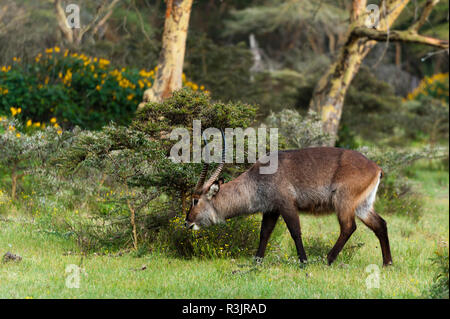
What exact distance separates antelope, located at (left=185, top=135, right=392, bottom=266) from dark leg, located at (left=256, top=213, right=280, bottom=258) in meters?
0.11

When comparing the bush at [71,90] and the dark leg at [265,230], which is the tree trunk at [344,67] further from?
the dark leg at [265,230]

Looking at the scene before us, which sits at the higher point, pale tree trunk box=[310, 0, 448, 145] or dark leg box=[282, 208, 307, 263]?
pale tree trunk box=[310, 0, 448, 145]

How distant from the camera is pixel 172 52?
36.2ft

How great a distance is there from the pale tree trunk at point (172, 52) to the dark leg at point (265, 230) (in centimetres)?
439

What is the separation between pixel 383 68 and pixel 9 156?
24.0 meters

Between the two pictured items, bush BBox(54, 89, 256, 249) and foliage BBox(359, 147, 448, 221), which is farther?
foliage BBox(359, 147, 448, 221)

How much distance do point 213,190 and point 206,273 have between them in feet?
3.25

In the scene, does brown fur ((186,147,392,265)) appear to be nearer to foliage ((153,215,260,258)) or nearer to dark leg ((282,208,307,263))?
dark leg ((282,208,307,263))

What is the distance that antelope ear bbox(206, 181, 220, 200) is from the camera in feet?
22.8

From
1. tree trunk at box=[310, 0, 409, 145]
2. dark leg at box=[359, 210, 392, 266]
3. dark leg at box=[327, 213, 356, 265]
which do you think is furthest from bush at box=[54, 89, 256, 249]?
tree trunk at box=[310, 0, 409, 145]

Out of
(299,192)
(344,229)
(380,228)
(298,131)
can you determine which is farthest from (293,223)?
(298,131)

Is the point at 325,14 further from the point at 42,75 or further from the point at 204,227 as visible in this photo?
the point at 204,227

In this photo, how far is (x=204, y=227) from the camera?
7117 mm
